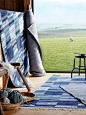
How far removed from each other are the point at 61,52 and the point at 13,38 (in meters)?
2.43

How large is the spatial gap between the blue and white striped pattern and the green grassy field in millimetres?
1387

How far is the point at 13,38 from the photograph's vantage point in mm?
4449

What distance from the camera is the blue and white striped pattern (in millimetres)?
4078

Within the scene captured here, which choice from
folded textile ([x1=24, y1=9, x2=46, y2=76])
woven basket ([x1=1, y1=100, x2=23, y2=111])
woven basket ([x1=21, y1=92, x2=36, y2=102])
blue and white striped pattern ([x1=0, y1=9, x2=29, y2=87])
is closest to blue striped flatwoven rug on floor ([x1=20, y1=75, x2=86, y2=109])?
woven basket ([x1=21, y1=92, x2=36, y2=102])

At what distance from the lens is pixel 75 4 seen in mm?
6246

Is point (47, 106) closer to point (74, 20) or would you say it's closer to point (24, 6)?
point (24, 6)

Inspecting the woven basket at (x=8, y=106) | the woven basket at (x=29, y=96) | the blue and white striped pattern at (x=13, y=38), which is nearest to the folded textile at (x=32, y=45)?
the blue and white striped pattern at (x=13, y=38)

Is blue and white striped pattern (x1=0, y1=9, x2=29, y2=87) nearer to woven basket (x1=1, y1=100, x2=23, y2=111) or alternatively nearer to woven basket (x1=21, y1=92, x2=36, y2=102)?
woven basket (x1=21, y1=92, x2=36, y2=102)

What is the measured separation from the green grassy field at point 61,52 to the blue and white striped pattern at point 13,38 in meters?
1.39

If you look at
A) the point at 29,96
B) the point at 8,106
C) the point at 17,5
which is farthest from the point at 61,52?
the point at 8,106

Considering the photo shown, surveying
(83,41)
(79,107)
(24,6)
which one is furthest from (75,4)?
(79,107)

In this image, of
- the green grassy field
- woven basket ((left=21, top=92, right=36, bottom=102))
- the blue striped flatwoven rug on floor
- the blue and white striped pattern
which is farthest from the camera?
the green grassy field

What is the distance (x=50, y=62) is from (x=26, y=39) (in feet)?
4.89

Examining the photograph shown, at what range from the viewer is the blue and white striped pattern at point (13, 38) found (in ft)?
13.4
